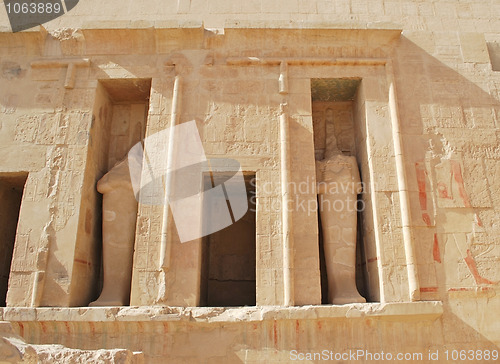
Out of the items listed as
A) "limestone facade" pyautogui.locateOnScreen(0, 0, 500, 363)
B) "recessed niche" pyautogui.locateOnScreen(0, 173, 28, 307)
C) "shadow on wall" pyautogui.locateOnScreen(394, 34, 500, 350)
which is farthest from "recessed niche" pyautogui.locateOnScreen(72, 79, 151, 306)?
"shadow on wall" pyautogui.locateOnScreen(394, 34, 500, 350)

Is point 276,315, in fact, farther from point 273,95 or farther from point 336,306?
point 273,95

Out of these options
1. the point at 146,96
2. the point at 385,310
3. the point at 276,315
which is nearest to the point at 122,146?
the point at 146,96

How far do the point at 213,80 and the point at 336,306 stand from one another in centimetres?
350

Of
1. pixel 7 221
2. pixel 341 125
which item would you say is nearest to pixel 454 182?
pixel 341 125

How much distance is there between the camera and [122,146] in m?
6.82

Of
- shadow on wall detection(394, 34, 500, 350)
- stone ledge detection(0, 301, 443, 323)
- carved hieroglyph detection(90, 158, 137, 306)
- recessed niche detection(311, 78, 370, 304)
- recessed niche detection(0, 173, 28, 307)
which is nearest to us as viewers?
stone ledge detection(0, 301, 443, 323)

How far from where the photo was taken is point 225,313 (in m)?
5.23

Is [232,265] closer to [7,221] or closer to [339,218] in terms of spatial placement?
[339,218]

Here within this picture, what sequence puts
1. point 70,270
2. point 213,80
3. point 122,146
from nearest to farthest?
point 70,270
point 213,80
point 122,146

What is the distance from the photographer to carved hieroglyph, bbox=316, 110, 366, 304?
585 cm

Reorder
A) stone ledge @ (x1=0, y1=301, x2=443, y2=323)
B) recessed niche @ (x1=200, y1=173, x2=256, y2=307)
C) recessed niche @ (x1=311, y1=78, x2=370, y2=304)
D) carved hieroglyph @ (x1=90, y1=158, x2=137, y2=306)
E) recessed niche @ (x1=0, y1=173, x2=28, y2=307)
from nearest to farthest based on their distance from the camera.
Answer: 1. stone ledge @ (x1=0, y1=301, x2=443, y2=323)
2. carved hieroglyph @ (x1=90, y1=158, x2=137, y2=306)
3. recessed niche @ (x1=311, y1=78, x2=370, y2=304)
4. recessed niche @ (x1=0, y1=173, x2=28, y2=307)
5. recessed niche @ (x1=200, y1=173, x2=256, y2=307)

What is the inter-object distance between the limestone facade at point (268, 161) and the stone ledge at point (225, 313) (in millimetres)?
19

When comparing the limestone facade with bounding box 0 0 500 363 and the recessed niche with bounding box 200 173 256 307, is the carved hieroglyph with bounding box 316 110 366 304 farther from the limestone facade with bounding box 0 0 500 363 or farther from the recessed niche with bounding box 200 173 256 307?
the recessed niche with bounding box 200 173 256 307

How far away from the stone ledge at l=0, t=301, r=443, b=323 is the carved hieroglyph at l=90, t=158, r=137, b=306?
1.81 ft
